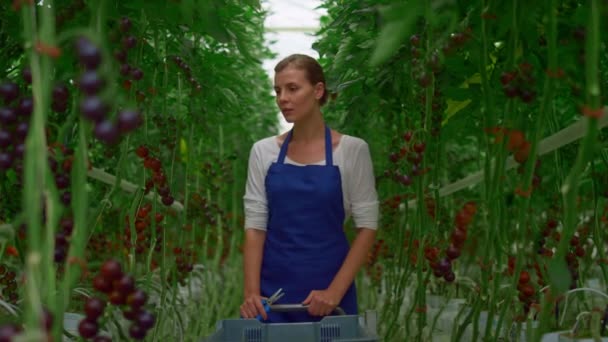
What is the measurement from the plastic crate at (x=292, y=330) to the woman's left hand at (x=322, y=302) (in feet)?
0.60

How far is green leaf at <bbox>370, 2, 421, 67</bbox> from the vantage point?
26.6 inches

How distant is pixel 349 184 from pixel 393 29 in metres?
1.31

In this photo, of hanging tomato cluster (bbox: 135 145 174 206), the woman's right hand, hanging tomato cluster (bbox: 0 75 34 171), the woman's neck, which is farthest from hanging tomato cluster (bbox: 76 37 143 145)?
the woman's neck

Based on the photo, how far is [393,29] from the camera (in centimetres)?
70

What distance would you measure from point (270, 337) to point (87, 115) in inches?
43.0

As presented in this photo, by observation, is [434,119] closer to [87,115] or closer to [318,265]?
[318,265]

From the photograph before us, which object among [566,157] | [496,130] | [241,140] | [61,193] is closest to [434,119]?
[566,157]

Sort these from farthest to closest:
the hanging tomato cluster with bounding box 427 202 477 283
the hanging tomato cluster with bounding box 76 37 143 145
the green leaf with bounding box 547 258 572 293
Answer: the hanging tomato cluster with bounding box 427 202 477 283, the green leaf with bounding box 547 258 572 293, the hanging tomato cluster with bounding box 76 37 143 145

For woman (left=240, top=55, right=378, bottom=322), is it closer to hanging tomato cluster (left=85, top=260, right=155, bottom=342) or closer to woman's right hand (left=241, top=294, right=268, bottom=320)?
woman's right hand (left=241, top=294, right=268, bottom=320)

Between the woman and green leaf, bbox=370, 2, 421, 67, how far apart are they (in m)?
1.24

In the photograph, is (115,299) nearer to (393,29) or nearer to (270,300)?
(393,29)

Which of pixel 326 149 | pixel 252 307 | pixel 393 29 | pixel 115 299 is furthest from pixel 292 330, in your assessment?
pixel 393 29

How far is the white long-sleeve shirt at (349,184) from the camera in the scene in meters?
1.97

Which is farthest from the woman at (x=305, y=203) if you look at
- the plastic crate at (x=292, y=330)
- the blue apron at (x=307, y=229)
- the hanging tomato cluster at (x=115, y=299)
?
the hanging tomato cluster at (x=115, y=299)
